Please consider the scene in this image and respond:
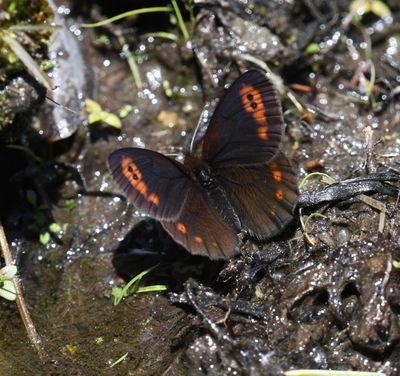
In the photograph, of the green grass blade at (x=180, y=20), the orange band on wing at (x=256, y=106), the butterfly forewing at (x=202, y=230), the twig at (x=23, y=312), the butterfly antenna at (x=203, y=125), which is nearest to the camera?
the butterfly forewing at (x=202, y=230)

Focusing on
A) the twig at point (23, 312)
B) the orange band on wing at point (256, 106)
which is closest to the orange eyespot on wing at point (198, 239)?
the orange band on wing at point (256, 106)

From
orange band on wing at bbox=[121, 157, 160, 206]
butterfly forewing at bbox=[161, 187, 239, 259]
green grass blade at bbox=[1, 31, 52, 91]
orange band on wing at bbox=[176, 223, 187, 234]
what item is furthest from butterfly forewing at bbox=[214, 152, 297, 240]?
green grass blade at bbox=[1, 31, 52, 91]

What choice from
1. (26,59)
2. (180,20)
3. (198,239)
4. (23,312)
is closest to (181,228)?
(198,239)

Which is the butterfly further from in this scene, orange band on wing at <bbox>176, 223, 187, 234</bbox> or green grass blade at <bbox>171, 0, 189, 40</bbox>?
green grass blade at <bbox>171, 0, 189, 40</bbox>

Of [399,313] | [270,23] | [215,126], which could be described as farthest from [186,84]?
[399,313]

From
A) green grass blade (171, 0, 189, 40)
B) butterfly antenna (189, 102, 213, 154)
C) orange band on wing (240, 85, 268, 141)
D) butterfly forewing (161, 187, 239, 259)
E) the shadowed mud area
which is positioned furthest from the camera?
green grass blade (171, 0, 189, 40)

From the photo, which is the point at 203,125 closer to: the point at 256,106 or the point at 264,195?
the point at 256,106

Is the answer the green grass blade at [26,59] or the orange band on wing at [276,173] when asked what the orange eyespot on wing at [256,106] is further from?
the green grass blade at [26,59]
